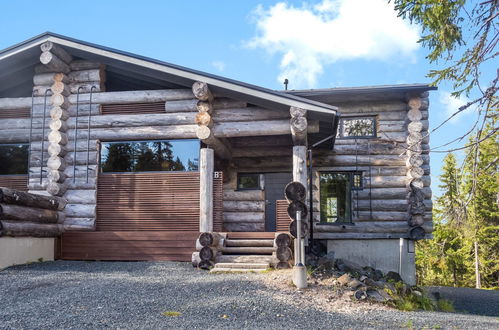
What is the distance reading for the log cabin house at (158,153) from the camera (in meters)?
11.6

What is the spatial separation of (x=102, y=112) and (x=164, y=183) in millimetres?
2664

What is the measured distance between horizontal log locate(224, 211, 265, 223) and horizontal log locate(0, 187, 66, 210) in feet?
15.5

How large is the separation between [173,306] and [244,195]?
7583 mm

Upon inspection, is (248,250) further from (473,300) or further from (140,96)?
(473,300)

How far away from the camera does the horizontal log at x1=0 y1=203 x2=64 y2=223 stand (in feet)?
33.9

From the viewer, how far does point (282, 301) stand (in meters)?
7.45

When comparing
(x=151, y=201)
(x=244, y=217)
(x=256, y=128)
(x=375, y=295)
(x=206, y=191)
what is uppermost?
(x=256, y=128)

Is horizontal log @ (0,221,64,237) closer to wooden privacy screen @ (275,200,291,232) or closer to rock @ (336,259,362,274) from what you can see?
wooden privacy screen @ (275,200,291,232)

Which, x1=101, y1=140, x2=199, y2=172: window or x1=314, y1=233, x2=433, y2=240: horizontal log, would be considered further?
x1=314, y1=233, x2=433, y2=240: horizontal log

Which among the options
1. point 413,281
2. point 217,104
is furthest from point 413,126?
point 217,104

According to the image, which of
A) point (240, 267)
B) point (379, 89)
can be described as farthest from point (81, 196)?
point (379, 89)

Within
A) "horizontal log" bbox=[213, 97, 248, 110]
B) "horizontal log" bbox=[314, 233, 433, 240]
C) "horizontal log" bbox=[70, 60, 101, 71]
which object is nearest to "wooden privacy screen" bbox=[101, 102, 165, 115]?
"horizontal log" bbox=[70, 60, 101, 71]

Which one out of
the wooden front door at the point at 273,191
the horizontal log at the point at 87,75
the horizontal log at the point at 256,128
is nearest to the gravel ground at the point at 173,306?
the horizontal log at the point at 256,128

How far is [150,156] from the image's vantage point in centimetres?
1243
